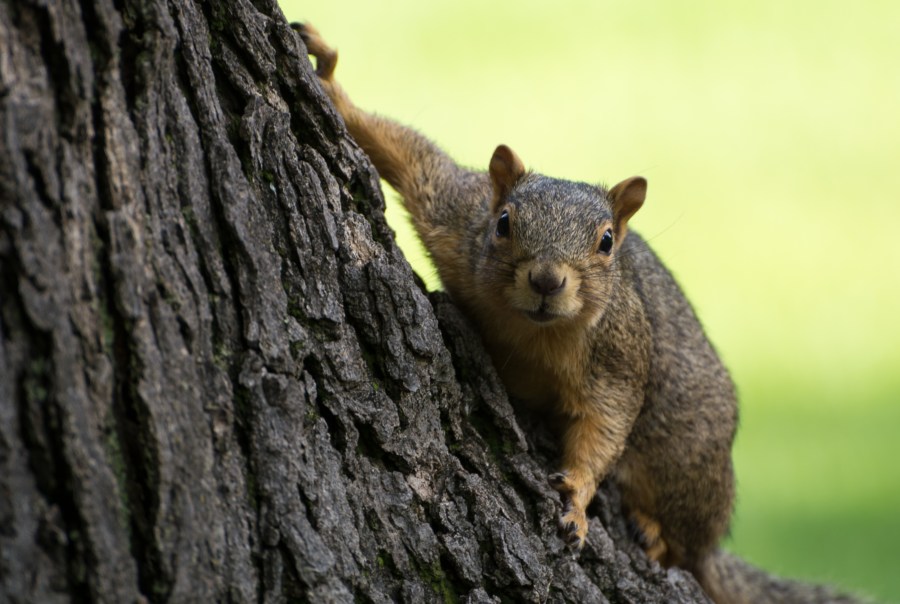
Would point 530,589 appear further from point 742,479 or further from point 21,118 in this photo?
point 742,479

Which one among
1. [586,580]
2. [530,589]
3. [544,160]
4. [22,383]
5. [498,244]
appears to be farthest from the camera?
[544,160]

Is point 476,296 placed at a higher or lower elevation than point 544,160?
lower

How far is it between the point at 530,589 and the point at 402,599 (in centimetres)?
37

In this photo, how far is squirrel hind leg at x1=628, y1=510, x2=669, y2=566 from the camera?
3775mm

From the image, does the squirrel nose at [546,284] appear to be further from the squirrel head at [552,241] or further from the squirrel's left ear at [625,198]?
the squirrel's left ear at [625,198]

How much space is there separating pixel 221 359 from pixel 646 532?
2005mm

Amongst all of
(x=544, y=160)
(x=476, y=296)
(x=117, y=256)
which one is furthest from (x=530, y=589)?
(x=544, y=160)

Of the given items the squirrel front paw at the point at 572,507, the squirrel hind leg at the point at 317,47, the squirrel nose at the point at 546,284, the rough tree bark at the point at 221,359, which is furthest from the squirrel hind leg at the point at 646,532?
the squirrel hind leg at the point at 317,47

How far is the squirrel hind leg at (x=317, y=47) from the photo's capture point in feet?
11.3

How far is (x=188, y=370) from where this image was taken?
2.13m

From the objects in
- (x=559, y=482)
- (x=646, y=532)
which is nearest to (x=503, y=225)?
(x=559, y=482)

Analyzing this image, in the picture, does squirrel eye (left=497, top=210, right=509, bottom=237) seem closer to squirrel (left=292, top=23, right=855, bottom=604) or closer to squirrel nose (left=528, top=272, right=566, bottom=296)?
squirrel (left=292, top=23, right=855, bottom=604)

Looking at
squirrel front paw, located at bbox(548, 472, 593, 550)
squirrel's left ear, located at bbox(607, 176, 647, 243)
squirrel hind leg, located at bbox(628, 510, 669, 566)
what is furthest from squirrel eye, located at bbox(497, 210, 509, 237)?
squirrel hind leg, located at bbox(628, 510, 669, 566)

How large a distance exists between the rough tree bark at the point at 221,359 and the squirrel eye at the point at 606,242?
0.63 meters
